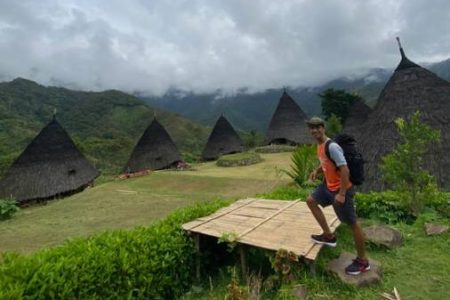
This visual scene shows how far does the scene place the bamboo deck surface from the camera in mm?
4164

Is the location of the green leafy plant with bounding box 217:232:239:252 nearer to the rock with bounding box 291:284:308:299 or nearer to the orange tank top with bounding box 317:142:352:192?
the rock with bounding box 291:284:308:299

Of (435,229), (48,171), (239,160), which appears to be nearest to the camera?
(435,229)

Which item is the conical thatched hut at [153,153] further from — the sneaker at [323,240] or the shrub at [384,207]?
the sneaker at [323,240]

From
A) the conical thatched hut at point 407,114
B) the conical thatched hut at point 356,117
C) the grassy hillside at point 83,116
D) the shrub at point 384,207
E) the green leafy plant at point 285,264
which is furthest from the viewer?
the grassy hillside at point 83,116

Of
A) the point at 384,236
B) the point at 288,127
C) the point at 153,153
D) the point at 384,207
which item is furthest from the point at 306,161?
the point at 288,127

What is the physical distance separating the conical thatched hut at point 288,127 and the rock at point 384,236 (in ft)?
78.0

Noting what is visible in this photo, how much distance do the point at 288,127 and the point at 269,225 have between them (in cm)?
2524

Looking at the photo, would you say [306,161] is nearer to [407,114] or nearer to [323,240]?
[407,114]

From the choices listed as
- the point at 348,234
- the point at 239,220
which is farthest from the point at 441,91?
the point at 239,220

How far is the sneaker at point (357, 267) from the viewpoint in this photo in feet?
13.1

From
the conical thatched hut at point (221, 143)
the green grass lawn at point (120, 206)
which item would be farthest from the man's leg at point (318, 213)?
the conical thatched hut at point (221, 143)

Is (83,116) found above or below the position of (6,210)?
above

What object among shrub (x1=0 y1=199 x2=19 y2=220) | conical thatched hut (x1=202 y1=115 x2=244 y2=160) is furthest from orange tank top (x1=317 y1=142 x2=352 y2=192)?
conical thatched hut (x1=202 y1=115 x2=244 y2=160)

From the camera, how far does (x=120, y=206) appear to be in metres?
11.2
